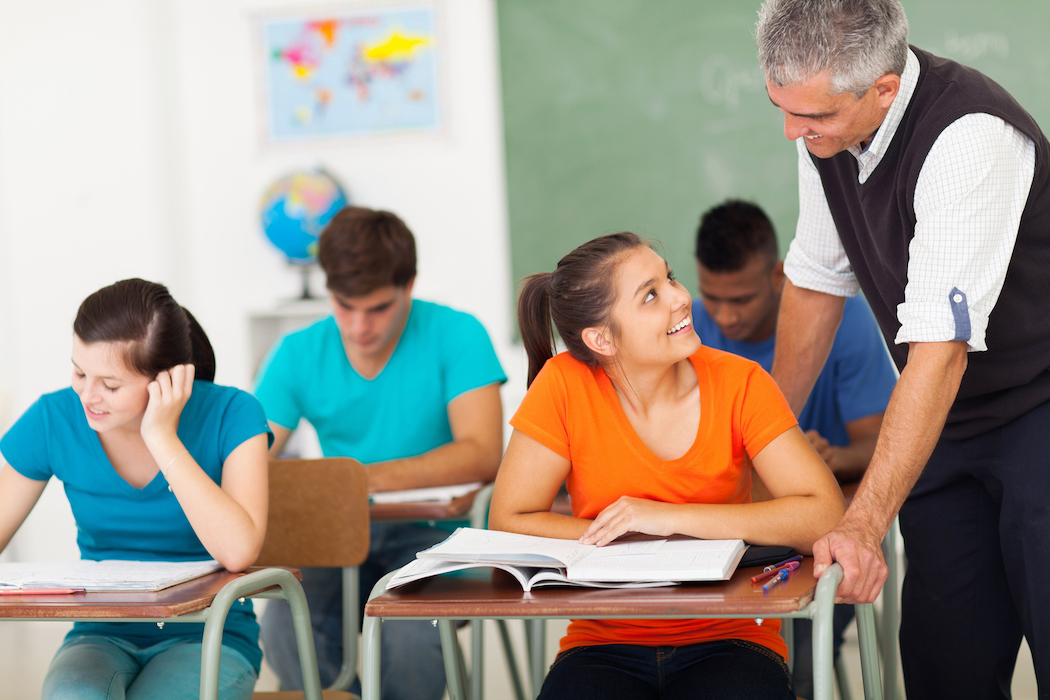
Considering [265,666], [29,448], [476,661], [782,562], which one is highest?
[29,448]

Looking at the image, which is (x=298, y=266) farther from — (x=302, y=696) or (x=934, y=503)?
(x=934, y=503)

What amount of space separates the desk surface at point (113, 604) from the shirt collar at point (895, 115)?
1148mm

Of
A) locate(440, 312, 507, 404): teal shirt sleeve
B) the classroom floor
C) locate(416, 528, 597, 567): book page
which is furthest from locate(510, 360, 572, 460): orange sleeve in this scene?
the classroom floor

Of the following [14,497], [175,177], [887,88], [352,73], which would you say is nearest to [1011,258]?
[887,88]

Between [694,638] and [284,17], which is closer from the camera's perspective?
[694,638]

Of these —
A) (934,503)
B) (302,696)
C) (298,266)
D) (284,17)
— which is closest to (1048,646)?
(934,503)

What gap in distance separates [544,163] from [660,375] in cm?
248

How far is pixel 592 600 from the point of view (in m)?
1.16

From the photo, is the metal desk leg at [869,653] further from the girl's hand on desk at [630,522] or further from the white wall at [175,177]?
the white wall at [175,177]

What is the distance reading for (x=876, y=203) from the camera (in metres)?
1.55

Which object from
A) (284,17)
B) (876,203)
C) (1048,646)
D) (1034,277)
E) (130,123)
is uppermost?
(284,17)

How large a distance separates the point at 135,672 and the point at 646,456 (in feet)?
2.87

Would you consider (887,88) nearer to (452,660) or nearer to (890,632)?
(452,660)

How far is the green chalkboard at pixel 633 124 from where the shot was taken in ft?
12.4
